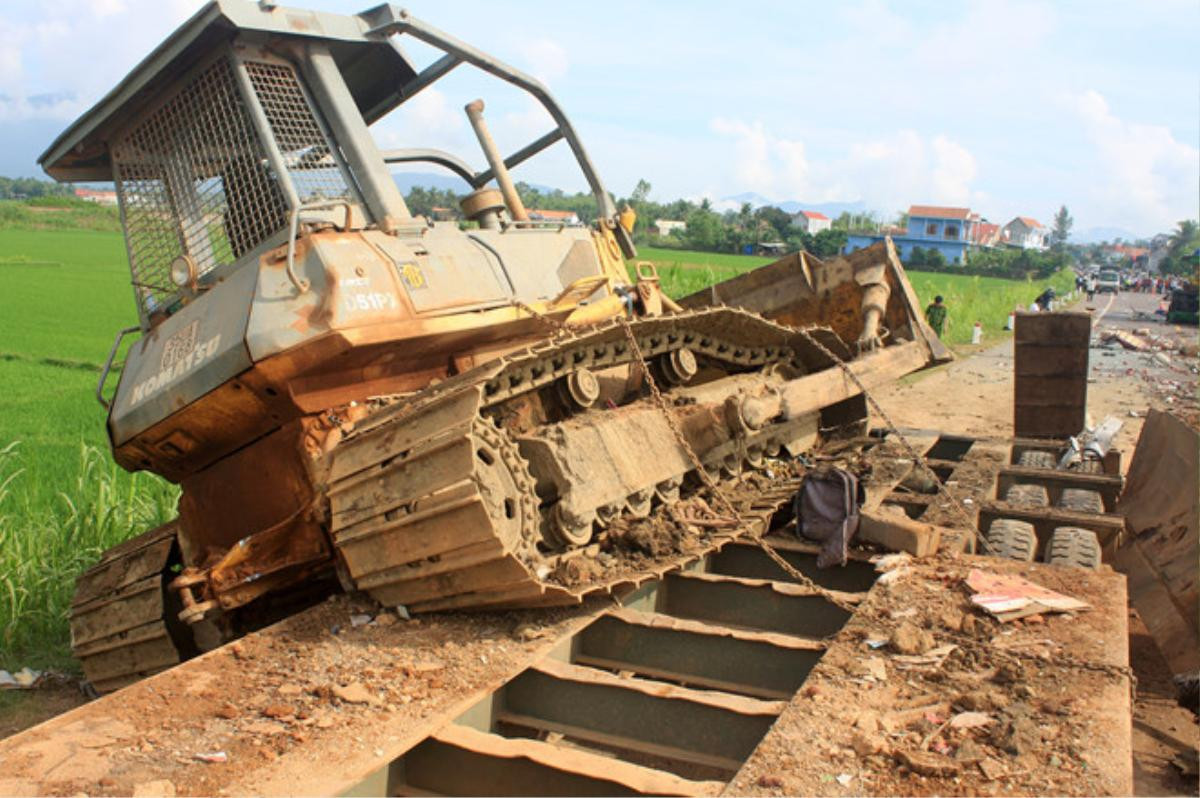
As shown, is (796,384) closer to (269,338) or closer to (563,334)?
(563,334)

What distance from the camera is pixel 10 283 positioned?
3203 centimetres

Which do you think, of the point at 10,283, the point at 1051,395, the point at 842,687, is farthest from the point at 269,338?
the point at 10,283

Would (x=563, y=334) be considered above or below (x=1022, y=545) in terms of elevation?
above

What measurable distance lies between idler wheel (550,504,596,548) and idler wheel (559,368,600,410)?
2.08ft

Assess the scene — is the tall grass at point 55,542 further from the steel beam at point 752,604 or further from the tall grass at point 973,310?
the tall grass at point 973,310

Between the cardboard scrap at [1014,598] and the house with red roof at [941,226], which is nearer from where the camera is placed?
the cardboard scrap at [1014,598]

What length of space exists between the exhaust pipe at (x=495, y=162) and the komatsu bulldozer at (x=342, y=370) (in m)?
0.32

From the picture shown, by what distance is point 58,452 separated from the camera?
10.4 meters

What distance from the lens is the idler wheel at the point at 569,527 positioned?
4.38 meters

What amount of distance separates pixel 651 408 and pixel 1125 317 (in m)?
35.4

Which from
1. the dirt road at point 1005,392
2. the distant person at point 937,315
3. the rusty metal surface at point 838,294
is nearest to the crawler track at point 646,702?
the rusty metal surface at point 838,294

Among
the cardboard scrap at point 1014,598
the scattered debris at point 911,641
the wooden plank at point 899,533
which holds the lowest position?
the scattered debris at point 911,641

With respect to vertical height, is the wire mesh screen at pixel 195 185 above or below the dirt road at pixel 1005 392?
above

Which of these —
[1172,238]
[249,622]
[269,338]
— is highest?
[1172,238]
